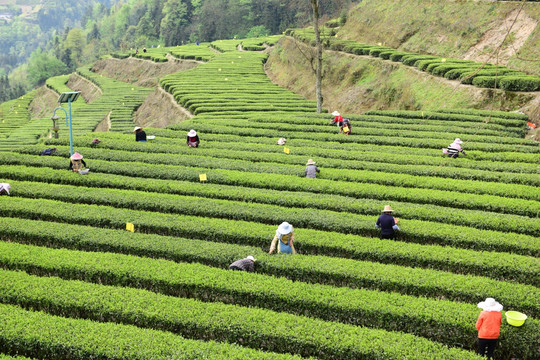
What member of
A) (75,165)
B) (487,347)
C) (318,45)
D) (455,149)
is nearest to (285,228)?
(487,347)

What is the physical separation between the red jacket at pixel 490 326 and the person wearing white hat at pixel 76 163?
1554 cm

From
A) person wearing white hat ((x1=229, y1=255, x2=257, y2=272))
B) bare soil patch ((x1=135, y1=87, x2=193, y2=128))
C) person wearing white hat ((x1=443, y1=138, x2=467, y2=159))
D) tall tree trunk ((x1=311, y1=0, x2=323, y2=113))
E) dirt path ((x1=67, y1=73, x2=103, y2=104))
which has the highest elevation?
dirt path ((x1=67, y1=73, x2=103, y2=104))

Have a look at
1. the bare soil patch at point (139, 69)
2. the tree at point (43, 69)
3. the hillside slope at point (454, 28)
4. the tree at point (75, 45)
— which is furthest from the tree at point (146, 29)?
the hillside slope at point (454, 28)

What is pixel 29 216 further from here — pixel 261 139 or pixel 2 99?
pixel 2 99

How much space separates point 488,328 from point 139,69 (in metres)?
83.2

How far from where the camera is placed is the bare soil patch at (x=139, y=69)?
72.4 m

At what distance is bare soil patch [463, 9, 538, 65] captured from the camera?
1166 inches

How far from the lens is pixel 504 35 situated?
99.7 feet

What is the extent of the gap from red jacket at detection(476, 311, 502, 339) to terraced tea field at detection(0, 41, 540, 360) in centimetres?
45

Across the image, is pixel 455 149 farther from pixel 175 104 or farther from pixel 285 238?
pixel 175 104

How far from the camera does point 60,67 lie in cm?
14150

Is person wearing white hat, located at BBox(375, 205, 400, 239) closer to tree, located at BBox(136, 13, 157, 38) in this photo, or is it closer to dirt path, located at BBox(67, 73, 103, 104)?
dirt path, located at BBox(67, 73, 103, 104)

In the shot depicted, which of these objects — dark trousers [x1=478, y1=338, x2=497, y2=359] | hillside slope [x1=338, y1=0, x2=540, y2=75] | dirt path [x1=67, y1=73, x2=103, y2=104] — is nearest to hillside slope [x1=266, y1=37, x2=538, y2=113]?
hillside slope [x1=338, y1=0, x2=540, y2=75]

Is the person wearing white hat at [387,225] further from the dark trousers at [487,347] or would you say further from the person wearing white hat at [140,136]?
the person wearing white hat at [140,136]
